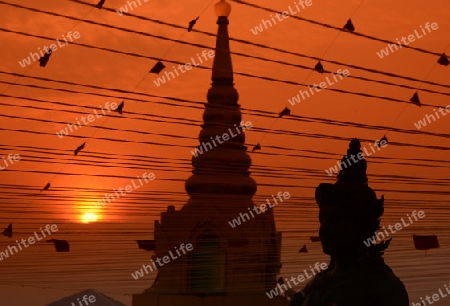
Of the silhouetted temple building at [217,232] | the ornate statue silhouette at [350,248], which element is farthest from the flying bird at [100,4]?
the silhouetted temple building at [217,232]

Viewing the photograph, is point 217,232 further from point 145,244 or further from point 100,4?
point 100,4

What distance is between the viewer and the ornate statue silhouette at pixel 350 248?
841 cm

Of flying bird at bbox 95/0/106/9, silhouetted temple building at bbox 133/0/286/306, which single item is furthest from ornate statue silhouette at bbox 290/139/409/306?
silhouetted temple building at bbox 133/0/286/306

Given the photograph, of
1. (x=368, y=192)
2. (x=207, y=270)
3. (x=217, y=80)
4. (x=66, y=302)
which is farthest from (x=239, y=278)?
(x=66, y=302)

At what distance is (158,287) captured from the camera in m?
41.4

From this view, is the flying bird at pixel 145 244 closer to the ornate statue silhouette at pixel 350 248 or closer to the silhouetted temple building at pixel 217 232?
the ornate statue silhouette at pixel 350 248

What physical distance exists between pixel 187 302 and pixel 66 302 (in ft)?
259

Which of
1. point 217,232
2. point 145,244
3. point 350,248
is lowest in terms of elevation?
point 350,248

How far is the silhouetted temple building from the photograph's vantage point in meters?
39.4

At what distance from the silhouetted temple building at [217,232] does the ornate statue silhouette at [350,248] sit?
1170 inches

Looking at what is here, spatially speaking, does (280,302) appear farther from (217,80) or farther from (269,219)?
(217,80)

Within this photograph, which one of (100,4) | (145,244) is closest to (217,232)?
(145,244)

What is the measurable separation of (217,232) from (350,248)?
31730mm

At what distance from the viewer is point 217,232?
132ft
